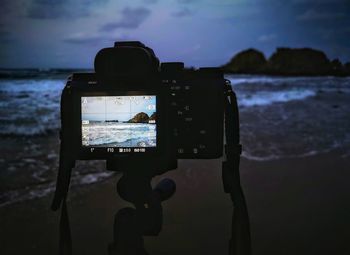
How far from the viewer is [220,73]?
176 centimetres

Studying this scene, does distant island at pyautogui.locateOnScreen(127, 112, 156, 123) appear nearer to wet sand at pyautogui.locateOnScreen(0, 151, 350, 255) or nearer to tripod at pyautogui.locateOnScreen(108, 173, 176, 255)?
tripod at pyautogui.locateOnScreen(108, 173, 176, 255)

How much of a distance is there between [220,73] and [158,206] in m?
0.62

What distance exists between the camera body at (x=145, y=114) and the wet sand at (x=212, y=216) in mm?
1716

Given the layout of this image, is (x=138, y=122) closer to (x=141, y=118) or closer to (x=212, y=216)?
(x=141, y=118)

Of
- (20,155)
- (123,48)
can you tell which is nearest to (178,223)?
(123,48)

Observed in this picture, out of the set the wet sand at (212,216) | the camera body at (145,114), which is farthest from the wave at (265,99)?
the camera body at (145,114)

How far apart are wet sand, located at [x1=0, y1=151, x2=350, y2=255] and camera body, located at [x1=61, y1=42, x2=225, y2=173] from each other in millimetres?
1716

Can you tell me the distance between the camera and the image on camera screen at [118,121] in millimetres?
1709

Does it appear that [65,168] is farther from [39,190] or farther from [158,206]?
[39,190]

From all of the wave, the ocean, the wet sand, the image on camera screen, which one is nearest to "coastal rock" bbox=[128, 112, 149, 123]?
the image on camera screen

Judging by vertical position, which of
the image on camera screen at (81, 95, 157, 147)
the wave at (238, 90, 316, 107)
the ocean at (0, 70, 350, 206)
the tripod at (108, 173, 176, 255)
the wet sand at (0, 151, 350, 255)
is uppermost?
the image on camera screen at (81, 95, 157, 147)

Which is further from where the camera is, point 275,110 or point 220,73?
point 275,110

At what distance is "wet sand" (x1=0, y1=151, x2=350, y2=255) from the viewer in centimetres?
331

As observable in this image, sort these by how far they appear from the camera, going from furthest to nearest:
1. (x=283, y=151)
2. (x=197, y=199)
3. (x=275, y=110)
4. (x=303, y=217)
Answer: (x=275, y=110) → (x=283, y=151) → (x=197, y=199) → (x=303, y=217)
